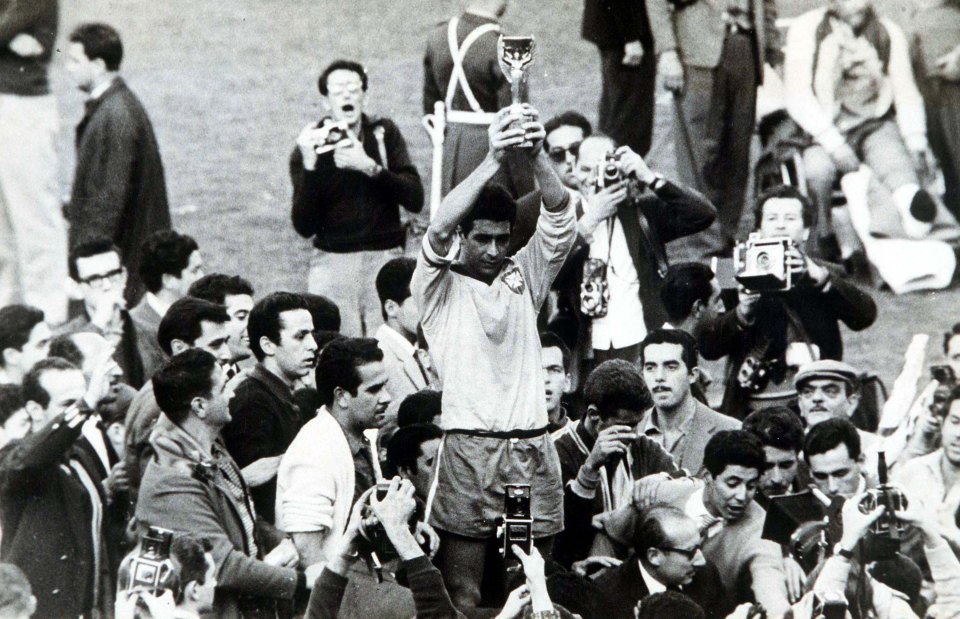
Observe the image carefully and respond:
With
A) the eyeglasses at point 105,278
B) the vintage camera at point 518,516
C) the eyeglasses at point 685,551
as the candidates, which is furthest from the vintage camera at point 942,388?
the eyeglasses at point 105,278

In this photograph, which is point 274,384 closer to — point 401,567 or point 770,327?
point 401,567

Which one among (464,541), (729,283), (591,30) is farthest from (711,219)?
(464,541)

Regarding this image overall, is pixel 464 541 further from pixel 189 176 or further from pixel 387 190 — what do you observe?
pixel 189 176

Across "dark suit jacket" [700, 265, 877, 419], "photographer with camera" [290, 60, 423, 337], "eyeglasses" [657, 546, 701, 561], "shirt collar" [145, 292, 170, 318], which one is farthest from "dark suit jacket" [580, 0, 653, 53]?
"eyeglasses" [657, 546, 701, 561]

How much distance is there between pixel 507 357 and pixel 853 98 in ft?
10.1

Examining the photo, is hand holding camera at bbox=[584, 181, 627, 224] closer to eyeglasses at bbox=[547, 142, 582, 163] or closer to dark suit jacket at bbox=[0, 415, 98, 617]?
eyeglasses at bbox=[547, 142, 582, 163]

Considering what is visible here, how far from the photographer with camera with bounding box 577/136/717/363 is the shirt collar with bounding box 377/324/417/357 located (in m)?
0.95

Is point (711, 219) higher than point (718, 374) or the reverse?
higher

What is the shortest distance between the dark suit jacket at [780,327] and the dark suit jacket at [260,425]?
7.48 ft

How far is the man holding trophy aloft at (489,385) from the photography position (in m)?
10.0

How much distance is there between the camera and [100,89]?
456 inches

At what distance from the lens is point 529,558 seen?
9844 millimetres

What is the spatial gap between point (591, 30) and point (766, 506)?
9.55 ft

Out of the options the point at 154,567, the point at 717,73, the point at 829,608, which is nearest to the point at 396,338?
the point at 154,567
